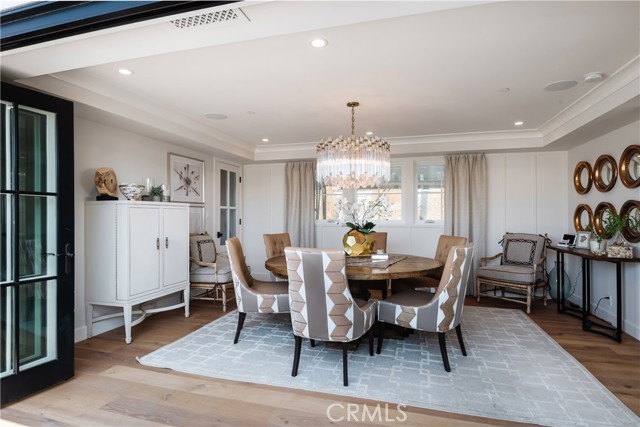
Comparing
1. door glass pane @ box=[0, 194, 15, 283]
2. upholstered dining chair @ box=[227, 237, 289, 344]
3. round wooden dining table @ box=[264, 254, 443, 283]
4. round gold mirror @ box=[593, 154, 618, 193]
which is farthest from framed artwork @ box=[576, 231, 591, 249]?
door glass pane @ box=[0, 194, 15, 283]

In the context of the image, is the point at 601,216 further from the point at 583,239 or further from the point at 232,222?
the point at 232,222

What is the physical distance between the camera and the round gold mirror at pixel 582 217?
4211mm

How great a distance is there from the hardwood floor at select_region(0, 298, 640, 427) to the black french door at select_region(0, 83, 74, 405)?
0.23m

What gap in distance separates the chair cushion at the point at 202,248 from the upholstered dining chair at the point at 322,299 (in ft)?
7.86

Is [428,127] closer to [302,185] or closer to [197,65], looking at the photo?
[302,185]

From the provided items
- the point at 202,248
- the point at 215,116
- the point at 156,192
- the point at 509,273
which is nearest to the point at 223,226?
the point at 202,248

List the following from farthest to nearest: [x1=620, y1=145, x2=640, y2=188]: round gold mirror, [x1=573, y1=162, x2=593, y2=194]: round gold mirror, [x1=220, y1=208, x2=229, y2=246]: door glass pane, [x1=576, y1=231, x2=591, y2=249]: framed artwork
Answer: [x1=220, y1=208, x2=229, y2=246]: door glass pane, [x1=573, y1=162, x2=593, y2=194]: round gold mirror, [x1=576, y1=231, x2=591, y2=249]: framed artwork, [x1=620, y1=145, x2=640, y2=188]: round gold mirror

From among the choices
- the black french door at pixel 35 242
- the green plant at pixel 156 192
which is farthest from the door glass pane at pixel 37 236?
the green plant at pixel 156 192

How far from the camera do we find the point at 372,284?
146 inches

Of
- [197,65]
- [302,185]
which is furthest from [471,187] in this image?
[197,65]

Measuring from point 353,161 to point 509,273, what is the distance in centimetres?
259

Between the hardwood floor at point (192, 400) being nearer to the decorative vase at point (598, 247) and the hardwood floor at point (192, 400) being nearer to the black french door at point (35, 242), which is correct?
the black french door at point (35, 242)

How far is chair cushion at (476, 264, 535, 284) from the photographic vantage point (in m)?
4.22

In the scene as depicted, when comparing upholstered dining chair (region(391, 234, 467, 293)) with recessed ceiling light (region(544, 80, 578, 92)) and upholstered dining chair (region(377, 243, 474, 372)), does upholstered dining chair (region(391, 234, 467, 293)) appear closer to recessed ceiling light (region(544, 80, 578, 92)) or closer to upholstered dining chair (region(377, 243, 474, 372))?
upholstered dining chair (region(377, 243, 474, 372))
